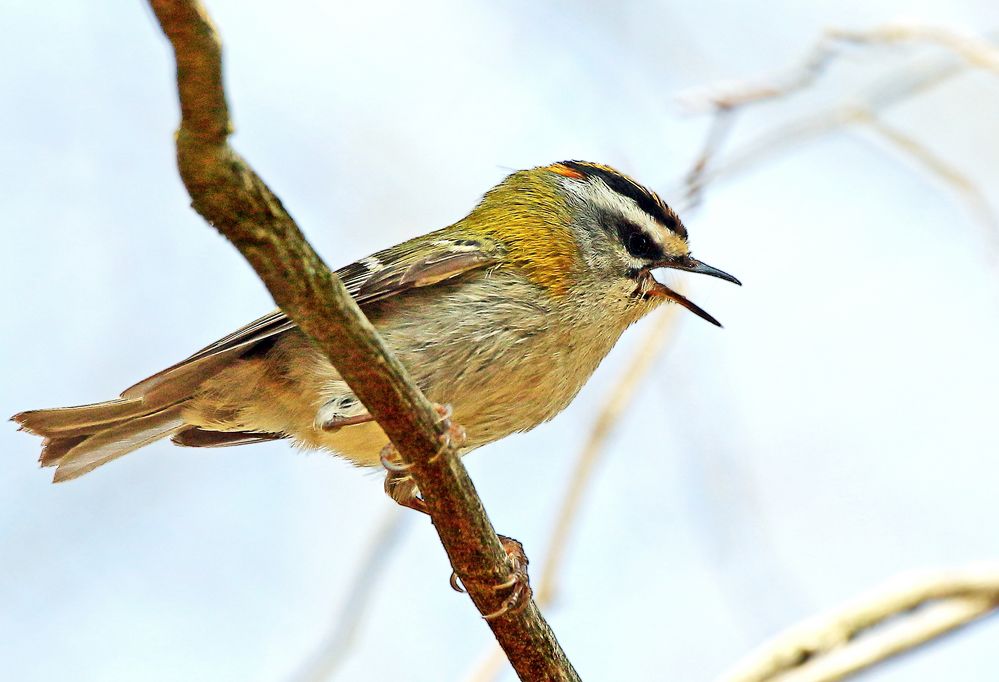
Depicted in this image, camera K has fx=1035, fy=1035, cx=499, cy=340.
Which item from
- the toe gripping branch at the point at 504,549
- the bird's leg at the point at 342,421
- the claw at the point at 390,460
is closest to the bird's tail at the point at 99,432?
the bird's leg at the point at 342,421

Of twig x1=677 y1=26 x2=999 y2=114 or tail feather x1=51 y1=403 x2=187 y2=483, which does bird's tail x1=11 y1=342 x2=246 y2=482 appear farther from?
twig x1=677 y1=26 x2=999 y2=114

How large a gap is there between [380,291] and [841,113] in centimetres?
205

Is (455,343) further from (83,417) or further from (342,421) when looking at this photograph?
(83,417)

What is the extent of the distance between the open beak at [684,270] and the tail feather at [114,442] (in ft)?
4.94

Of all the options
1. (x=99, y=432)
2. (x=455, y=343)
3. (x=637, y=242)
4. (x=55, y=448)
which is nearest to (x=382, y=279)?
(x=455, y=343)

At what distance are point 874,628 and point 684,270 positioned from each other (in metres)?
1.21

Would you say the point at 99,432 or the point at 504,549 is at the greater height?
the point at 99,432

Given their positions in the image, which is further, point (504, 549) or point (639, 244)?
point (639, 244)

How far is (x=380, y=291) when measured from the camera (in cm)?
299

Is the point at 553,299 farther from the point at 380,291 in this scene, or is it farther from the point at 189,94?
the point at 189,94

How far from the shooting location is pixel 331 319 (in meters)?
1.85

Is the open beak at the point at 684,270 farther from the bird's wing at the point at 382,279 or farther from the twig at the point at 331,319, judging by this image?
the twig at the point at 331,319

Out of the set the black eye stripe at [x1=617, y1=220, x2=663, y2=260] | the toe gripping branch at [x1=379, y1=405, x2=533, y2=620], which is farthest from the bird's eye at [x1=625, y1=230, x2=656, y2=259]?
the toe gripping branch at [x1=379, y1=405, x2=533, y2=620]

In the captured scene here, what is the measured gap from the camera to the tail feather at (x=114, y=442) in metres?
3.20
